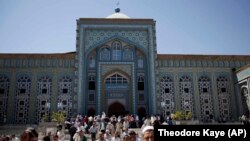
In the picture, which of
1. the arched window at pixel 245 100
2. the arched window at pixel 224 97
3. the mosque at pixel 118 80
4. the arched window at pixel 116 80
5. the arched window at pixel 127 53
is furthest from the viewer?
the arched window at pixel 127 53

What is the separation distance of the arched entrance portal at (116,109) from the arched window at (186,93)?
17.1ft

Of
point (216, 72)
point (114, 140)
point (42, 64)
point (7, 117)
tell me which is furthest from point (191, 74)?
point (114, 140)

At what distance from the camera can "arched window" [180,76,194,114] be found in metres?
25.0

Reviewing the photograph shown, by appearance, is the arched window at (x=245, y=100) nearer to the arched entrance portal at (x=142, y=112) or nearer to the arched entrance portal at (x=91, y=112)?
the arched entrance portal at (x=142, y=112)

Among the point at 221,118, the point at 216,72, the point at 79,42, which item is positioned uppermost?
the point at 79,42

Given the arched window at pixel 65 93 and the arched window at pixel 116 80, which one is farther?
the arched window at pixel 116 80

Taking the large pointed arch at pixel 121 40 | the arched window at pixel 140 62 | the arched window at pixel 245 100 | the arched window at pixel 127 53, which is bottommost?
the arched window at pixel 245 100

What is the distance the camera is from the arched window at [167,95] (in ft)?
81.4

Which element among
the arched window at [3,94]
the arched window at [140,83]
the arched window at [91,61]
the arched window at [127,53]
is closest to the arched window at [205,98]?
the arched window at [140,83]

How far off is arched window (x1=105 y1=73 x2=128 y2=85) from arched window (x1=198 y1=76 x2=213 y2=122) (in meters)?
6.68

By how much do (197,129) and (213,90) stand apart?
957 inches

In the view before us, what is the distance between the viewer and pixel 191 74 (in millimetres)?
25922

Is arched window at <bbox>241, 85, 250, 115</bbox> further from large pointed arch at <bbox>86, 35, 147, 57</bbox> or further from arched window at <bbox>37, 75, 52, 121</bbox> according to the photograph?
A: arched window at <bbox>37, 75, 52, 121</bbox>

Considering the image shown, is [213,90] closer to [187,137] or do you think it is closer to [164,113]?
[164,113]
